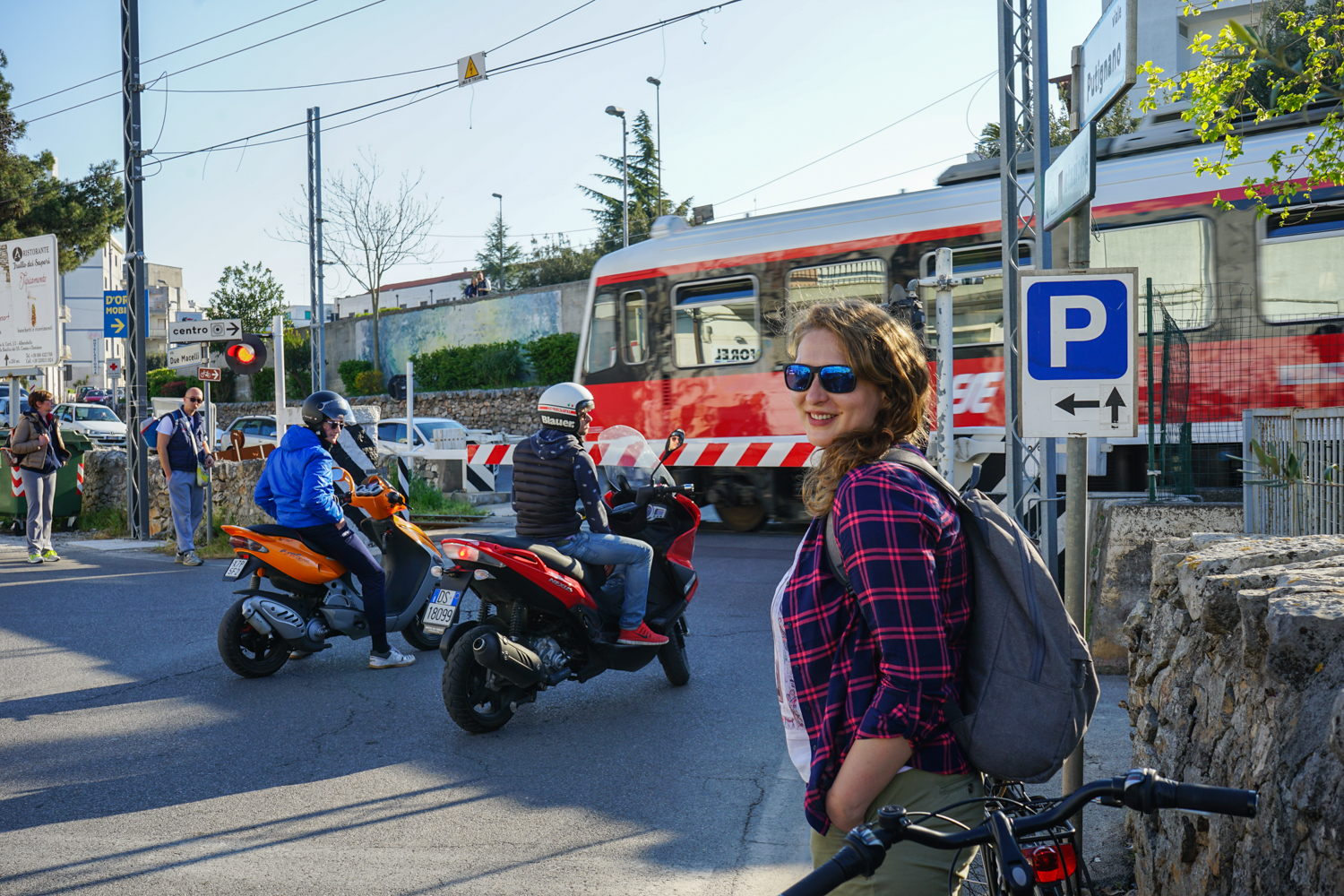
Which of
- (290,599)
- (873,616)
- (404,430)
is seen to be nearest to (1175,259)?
(290,599)

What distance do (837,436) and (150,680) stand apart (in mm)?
6109

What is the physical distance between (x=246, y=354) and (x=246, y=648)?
7.88m

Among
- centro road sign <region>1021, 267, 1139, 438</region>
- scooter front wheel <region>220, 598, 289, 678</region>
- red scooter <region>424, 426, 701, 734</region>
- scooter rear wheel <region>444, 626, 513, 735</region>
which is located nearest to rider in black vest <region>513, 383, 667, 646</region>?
red scooter <region>424, 426, 701, 734</region>

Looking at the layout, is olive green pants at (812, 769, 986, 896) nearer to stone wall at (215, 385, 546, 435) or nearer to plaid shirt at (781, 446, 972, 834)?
plaid shirt at (781, 446, 972, 834)

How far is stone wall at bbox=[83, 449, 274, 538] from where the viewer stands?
1413 cm

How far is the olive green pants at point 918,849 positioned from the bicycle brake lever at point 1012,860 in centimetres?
26

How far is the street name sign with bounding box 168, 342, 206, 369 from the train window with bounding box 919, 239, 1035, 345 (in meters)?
8.81

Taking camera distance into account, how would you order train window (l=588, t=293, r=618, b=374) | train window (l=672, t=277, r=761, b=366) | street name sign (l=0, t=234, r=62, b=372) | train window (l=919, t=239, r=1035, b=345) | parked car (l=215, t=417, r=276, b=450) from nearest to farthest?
train window (l=919, t=239, r=1035, b=345), train window (l=672, t=277, r=761, b=366), train window (l=588, t=293, r=618, b=374), street name sign (l=0, t=234, r=62, b=372), parked car (l=215, t=417, r=276, b=450)

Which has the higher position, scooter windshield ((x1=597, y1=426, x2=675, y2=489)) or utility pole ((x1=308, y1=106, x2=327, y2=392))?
utility pole ((x1=308, y1=106, x2=327, y2=392))

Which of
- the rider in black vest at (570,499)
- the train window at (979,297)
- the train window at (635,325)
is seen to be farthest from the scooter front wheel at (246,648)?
the train window at (635,325)

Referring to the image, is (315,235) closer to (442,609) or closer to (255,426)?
(255,426)

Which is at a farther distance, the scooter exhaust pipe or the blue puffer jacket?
the blue puffer jacket

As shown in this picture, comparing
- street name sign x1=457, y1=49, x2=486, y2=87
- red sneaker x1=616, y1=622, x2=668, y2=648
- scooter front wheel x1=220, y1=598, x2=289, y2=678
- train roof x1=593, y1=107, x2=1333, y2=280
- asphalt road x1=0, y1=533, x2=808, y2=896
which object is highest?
street name sign x1=457, y1=49, x2=486, y2=87

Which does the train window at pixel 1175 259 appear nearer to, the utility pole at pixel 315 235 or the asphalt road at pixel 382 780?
the asphalt road at pixel 382 780
